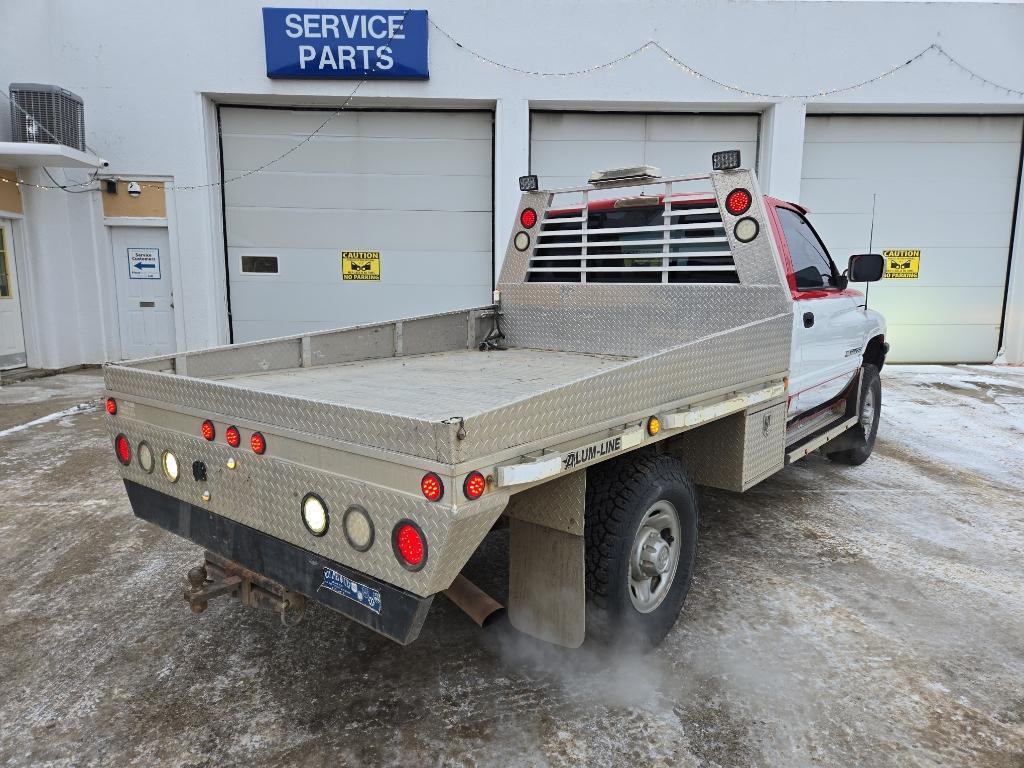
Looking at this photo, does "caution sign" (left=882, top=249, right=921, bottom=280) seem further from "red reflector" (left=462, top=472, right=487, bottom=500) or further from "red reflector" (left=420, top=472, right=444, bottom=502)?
"red reflector" (left=420, top=472, right=444, bottom=502)

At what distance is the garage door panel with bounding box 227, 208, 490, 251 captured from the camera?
36.3 ft

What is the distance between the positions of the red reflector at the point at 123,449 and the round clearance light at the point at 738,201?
3.29 meters

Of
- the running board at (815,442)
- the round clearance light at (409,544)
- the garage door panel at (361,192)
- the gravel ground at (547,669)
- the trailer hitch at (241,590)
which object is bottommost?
the gravel ground at (547,669)

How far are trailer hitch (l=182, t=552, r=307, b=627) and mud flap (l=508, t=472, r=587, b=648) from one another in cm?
82

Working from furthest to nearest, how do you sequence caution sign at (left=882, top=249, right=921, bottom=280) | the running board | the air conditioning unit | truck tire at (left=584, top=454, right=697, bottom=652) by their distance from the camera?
caution sign at (left=882, top=249, right=921, bottom=280)
the air conditioning unit
the running board
truck tire at (left=584, top=454, right=697, bottom=652)

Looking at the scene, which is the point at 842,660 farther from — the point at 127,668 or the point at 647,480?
the point at 127,668

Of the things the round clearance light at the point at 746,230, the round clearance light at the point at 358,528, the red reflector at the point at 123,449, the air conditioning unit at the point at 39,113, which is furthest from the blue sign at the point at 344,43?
the round clearance light at the point at 358,528

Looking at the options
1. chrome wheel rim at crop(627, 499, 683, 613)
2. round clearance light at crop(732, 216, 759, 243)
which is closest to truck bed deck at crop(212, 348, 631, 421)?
chrome wheel rim at crop(627, 499, 683, 613)

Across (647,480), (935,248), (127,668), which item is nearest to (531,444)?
(647,480)

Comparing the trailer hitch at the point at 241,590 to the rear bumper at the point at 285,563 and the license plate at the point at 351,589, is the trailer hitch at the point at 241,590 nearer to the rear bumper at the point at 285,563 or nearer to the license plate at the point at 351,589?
the rear bumper at the point at 285,563

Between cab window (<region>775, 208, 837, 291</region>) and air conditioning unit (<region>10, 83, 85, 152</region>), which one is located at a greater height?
air conditioning unit (<region>10, 83, 85, 152</region>)

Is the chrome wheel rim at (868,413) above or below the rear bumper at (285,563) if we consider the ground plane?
below

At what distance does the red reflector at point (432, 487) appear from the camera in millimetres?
1901

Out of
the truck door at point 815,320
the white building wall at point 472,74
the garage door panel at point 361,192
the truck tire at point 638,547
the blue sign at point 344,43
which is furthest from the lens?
the garage door panel at point 361,192
